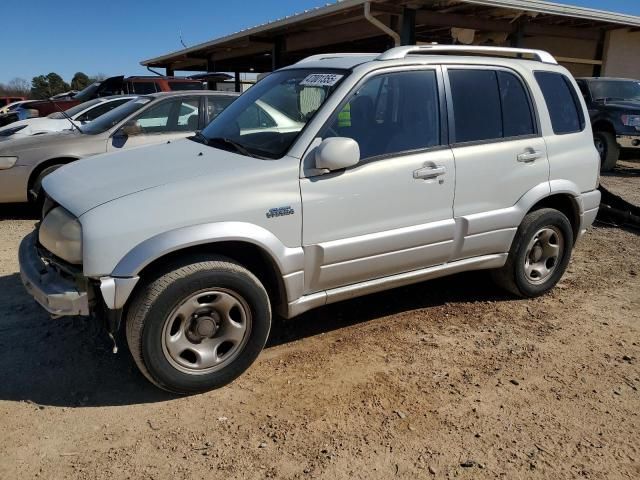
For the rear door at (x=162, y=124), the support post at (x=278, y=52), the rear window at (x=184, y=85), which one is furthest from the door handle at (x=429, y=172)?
the support post at (x=278, y=52)

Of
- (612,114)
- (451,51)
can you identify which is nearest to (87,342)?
(451,51)

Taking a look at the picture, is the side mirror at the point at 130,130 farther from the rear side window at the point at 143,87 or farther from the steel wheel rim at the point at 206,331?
the rear side window at the point at 143,87

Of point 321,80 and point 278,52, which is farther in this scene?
point 278,52

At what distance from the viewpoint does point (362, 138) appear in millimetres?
3535

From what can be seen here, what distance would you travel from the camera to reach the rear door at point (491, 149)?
3902 mm

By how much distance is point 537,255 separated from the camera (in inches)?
180

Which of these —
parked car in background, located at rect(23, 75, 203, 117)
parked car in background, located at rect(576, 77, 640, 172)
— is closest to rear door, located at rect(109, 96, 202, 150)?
parked car in background, located at rect(23, 75, 203, 117)

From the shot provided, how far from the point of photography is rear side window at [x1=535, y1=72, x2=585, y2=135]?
4402mm

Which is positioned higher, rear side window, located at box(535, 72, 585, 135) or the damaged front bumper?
rear side window, located at box(535, 72, 585, 135)

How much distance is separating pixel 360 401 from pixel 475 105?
7.51 ft

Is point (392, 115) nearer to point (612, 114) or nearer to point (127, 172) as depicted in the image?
point (127, 172)

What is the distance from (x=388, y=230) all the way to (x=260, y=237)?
3.03 feet

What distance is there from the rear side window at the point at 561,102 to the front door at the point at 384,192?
44.7 inches

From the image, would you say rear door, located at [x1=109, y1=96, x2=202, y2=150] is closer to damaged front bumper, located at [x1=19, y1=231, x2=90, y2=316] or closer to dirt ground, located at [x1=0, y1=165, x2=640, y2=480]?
dirt ground, located at [x1=0, y1=165, x2=640, y2=480]
